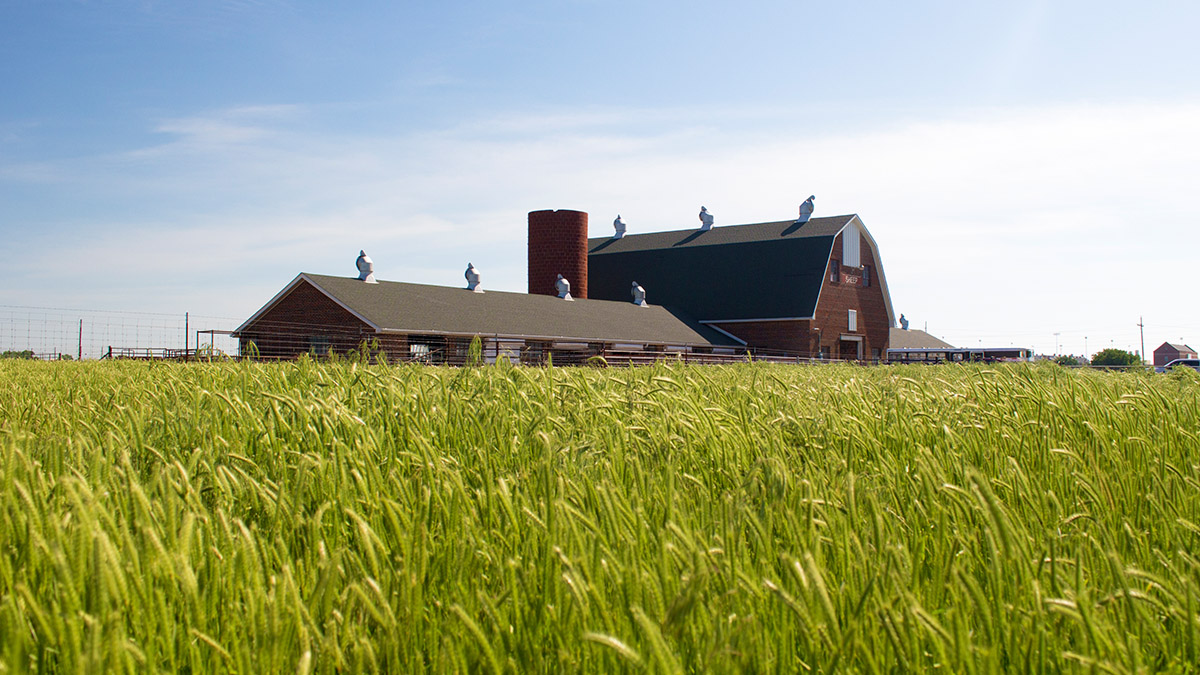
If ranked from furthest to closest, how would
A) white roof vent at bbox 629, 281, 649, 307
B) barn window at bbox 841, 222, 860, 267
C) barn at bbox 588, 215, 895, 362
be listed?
barn window at bbox 841, 222, 860, 267, white roof vent at bbox 629, 281, 649, 307, barn at bbox 588, 215, 895, 362

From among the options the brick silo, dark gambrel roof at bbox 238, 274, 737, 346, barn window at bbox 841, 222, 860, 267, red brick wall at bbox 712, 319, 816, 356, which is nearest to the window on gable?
dark gambrel roof at bbox 238, 274, 737, 346

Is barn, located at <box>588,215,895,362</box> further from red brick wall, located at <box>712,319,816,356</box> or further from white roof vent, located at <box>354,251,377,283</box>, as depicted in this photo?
white roof vent, located at <box>354,251,377,283</box>

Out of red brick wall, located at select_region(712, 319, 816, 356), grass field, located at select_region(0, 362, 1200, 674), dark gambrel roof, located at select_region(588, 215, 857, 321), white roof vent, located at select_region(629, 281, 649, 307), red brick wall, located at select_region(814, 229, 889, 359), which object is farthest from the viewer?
red brick wall, located at select_region(814, 229, 889, 359)

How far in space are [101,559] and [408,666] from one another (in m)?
0.63

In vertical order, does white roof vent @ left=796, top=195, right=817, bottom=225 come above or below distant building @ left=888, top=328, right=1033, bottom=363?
above

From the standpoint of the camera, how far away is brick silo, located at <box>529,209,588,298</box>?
47094mm

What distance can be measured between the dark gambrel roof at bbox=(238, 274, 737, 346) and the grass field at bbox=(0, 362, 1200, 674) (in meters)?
26.7

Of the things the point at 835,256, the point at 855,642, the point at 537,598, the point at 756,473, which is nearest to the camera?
the point at 855,642

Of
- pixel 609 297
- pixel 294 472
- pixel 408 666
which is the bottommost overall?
pixel 408 666

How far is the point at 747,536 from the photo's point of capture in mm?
2285

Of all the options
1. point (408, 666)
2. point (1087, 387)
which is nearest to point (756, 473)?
point (408, 666)

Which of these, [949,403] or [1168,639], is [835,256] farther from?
[1168,639]

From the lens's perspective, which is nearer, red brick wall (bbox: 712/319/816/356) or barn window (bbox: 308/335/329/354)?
barn window (bbox: 308/335/329/354)

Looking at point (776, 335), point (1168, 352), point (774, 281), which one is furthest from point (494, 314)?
point (1168, 352)
